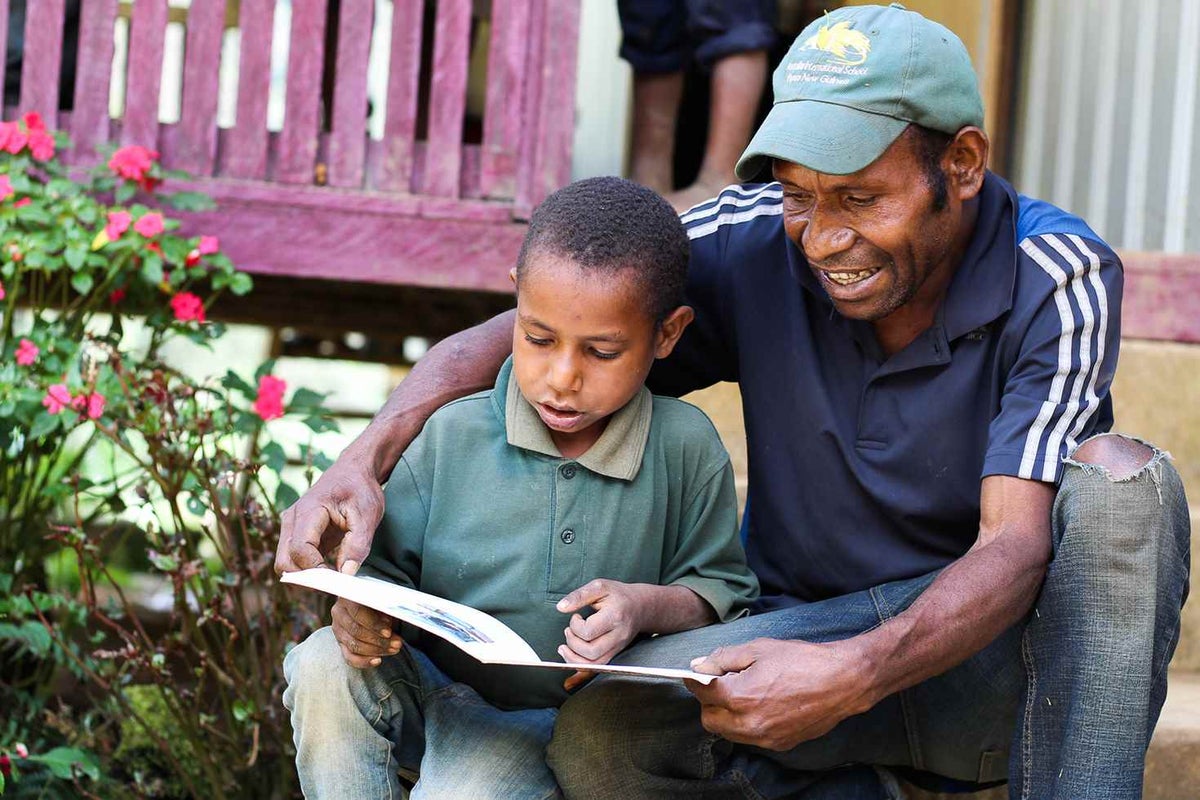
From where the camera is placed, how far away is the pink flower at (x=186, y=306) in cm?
340

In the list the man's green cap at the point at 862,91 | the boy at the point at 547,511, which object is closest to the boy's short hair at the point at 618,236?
the boy at the point at 547,511

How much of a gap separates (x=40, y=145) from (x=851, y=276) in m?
2.01

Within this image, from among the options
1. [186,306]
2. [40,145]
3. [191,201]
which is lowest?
[186,306]

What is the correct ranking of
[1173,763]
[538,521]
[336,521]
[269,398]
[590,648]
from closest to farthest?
[590,648] → [336,521] → [538,521] → [1173,763] → [269,398]

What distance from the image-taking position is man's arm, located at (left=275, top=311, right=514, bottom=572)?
84.6 inches

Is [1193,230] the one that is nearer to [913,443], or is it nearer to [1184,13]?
[1184,13]

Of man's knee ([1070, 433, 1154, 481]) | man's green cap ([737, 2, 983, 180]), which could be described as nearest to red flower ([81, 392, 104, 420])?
man's green cap ([737, 2, 983, 180])

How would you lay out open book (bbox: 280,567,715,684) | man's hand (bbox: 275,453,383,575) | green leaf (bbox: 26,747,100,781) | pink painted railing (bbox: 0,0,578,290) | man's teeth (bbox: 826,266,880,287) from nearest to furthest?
open book (bbox: 280,567,715,684)
man's hand (bbox: 275,453,383,575)
man's teeth (bbox: 826,266,880,287)
green leaf (bbox: 26,747,100,781)
pink painted railing (bbox: 0,0,578,290)

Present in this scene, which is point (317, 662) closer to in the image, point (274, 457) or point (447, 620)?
point (447, 620)

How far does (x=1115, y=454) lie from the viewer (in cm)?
215

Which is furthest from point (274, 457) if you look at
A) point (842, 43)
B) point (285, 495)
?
point (842, 43)

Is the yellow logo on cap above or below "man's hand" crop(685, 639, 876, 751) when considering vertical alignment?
above

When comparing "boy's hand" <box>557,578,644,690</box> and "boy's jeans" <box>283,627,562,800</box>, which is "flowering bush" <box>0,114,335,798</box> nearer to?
"boy's jeans" <box>283,627,562,800</box>

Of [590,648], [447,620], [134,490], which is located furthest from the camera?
[134,490]
